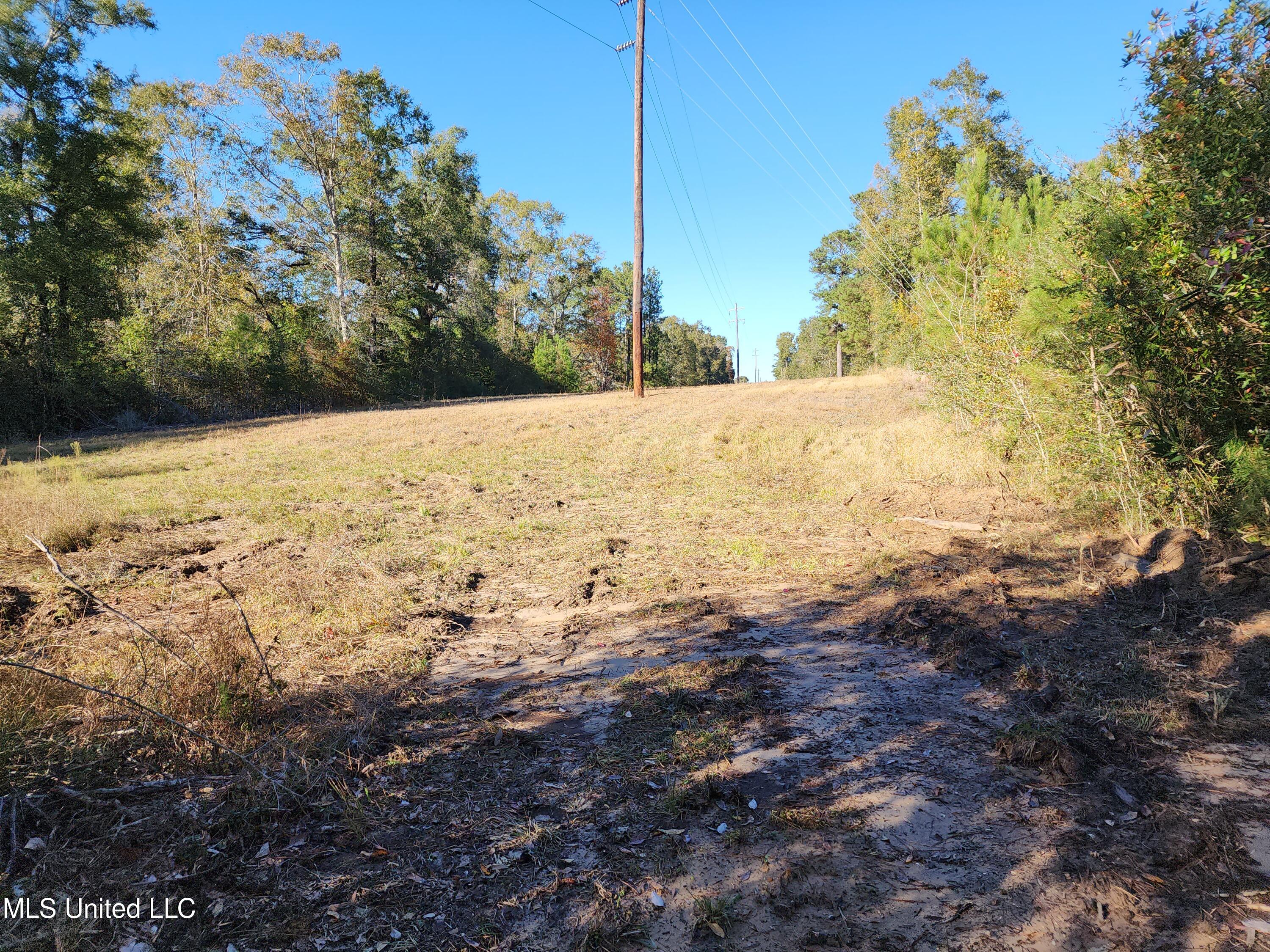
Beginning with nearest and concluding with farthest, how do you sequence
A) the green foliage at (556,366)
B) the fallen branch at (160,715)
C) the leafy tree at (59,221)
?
the fallen branch at (160,715) → the leafy tree at (59,221) → the green foliage at (556,366)

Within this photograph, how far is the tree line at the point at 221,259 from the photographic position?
1642 cm

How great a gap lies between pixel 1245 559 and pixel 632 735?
15.7ft

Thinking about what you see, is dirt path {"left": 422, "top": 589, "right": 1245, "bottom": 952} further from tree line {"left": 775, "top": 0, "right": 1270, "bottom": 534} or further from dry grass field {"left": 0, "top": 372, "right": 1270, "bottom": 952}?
tree line {"left": 775, "top": 0, "right": 1270, "bottom": 534}

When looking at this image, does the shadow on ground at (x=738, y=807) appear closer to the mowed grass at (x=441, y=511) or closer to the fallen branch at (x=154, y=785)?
the fallen branch at (x=154, y=785)

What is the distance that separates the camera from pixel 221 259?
26375 millimetres

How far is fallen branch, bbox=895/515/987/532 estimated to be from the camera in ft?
22.8

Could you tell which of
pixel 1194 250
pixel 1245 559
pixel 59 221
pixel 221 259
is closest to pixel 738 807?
pixel 1245 559

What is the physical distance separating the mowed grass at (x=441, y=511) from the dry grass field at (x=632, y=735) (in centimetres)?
7

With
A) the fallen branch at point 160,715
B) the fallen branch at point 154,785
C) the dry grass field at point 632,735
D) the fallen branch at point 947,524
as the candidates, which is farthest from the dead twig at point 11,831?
the fallen branch at point 947,524

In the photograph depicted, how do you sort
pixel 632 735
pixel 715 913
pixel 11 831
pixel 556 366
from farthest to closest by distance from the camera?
pixel 556 366 → pixel 632 735 → pixel 11 831 → pixel 715 913

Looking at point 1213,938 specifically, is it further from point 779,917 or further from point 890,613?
point 890,613

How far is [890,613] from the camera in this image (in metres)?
4.98

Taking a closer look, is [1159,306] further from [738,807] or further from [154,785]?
[154,785]

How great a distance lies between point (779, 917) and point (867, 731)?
4.62 feet
